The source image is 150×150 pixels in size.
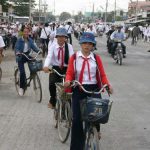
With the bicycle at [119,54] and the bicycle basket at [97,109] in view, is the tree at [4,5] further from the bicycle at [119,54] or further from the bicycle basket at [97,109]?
the bicycle basket at [97,109]

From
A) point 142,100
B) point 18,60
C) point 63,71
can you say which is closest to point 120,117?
point 63,71

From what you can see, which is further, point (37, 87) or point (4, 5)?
point (4, 5)

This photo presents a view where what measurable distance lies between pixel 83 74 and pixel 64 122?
4.94ft

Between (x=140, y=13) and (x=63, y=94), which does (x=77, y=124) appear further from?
(x=140, y=13)

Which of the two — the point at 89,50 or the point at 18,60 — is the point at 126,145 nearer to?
the point at 89,50

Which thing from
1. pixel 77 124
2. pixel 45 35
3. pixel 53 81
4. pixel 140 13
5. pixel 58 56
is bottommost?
pixel 140 13

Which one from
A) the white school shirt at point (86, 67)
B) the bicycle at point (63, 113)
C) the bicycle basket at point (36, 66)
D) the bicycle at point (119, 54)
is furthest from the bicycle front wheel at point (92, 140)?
the bicycle at point (119, 54)

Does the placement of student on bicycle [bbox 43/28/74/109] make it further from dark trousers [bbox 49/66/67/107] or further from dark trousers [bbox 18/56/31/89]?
dark trousers [bbox 18/56/31/89]

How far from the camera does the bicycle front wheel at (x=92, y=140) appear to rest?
6170mm

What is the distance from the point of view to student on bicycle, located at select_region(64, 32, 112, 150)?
21.8 feet

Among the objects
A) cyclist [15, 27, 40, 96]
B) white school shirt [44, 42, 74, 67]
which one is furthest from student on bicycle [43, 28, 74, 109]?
cyclist [15, 27, 40, 96]

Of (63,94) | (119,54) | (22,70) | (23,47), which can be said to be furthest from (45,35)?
(63,94)

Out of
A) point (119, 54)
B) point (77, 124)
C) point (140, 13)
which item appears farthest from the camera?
point (140, 13)

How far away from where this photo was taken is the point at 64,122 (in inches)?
317
